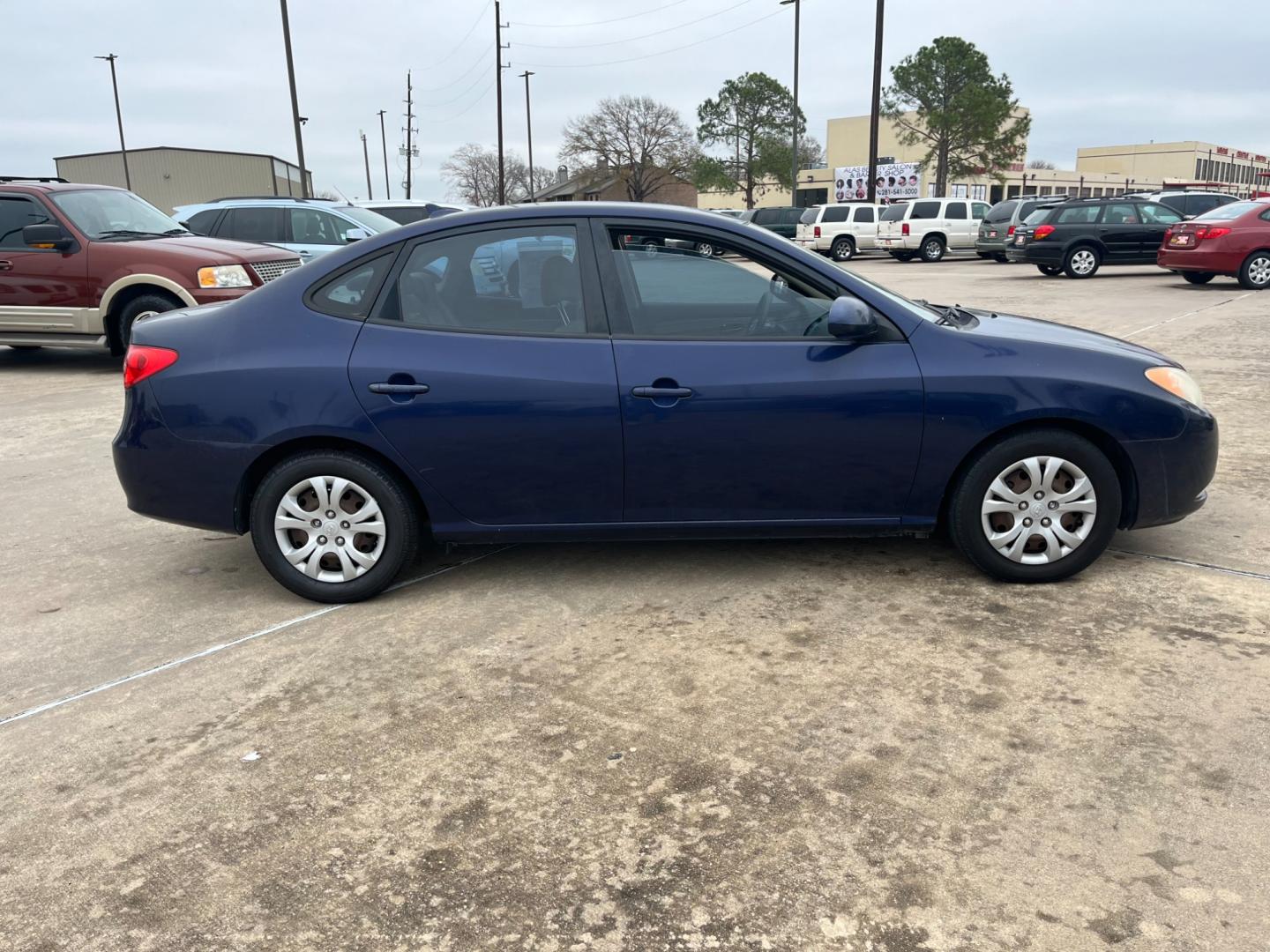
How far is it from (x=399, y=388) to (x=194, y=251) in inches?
270

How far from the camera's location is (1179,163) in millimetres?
107250

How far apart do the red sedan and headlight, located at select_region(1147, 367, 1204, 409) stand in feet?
45.1

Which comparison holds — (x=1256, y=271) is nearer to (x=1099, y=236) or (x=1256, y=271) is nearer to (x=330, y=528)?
(x=1099, y=236)

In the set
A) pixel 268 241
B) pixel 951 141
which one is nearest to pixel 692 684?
pixel 268 241

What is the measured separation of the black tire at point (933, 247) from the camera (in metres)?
29.5

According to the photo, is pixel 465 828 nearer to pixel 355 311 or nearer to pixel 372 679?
pixel 372 679

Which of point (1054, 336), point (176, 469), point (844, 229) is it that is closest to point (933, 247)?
point (844, 229)

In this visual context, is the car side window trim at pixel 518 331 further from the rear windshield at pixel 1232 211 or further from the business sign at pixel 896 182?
the business sign at pixel 896 182

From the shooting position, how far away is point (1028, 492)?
3951 mm

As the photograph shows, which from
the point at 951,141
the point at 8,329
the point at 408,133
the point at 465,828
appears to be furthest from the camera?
the point at 408,133

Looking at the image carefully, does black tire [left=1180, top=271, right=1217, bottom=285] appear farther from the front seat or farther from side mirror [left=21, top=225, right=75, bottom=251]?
side mirror [left=21, top=225, right=75, bottom=251]

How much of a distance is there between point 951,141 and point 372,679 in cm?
6142

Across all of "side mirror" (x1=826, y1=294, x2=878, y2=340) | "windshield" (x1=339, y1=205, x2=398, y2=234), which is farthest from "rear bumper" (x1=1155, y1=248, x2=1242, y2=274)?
"side mirror" (x1=826, y1=294, x2=878, y2=340)

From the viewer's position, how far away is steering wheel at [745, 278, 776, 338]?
13.0 feet
